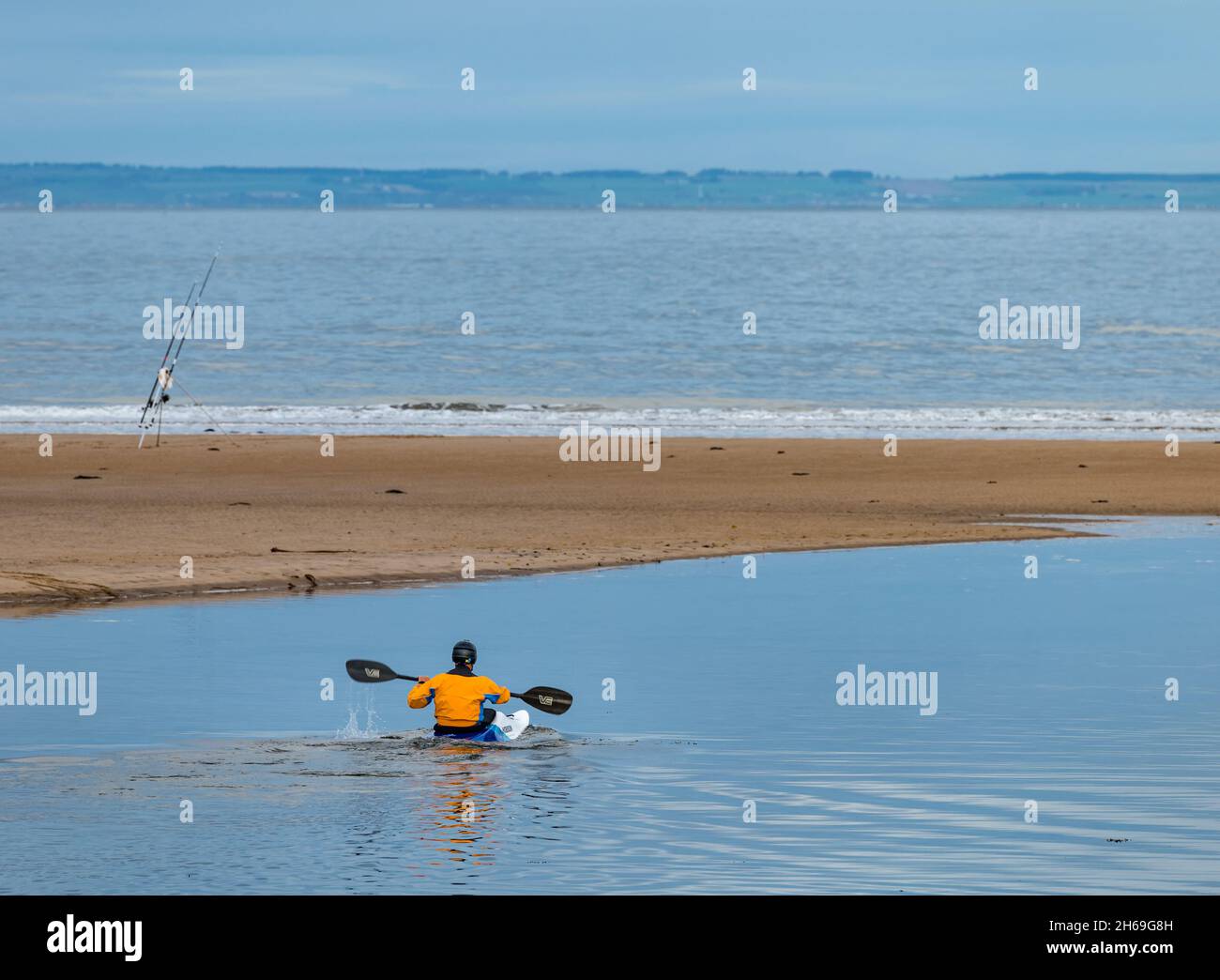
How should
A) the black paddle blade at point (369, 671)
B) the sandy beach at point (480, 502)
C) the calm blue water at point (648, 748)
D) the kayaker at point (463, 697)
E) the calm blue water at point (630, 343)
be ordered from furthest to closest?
the calm blue water at point (630, 343) < the sandy beach at point (480, 502) < the black paddle blade at point (369, 671) < the kayaker at point (463, 697) < the calm blue water at point (648, 748)

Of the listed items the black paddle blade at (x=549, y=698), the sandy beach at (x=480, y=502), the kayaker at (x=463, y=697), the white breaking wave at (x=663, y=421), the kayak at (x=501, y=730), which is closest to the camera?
the kayaker at (x=463, y=697)

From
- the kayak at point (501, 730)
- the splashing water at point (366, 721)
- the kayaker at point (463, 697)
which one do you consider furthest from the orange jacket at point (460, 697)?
the splashing water at point (366, 721)

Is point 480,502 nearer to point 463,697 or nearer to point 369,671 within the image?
point 369,671

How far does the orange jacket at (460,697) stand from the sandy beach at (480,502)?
296 inches

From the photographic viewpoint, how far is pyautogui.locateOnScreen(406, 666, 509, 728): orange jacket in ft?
46.9

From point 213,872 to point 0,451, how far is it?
27183 millimetres

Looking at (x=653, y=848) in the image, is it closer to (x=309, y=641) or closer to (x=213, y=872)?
(x=213, y=872)

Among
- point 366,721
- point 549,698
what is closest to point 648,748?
point 549,698

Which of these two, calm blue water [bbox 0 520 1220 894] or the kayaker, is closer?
calm blue water [bbox 0 520 1220 894]

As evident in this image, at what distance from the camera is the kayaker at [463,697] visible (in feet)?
46.9

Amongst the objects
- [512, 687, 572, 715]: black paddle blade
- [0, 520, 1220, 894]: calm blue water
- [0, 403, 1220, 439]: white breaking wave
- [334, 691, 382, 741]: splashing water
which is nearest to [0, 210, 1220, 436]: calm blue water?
[0, 403, 1220, 439]: white breaking wave

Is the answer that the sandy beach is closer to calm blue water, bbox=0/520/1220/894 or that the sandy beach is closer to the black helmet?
calm blue water, bbox=0/520/1220/894

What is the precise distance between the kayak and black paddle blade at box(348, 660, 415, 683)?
91 centimetres

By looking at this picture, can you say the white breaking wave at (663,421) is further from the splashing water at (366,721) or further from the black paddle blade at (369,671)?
the black paddle blade at (369,671)
